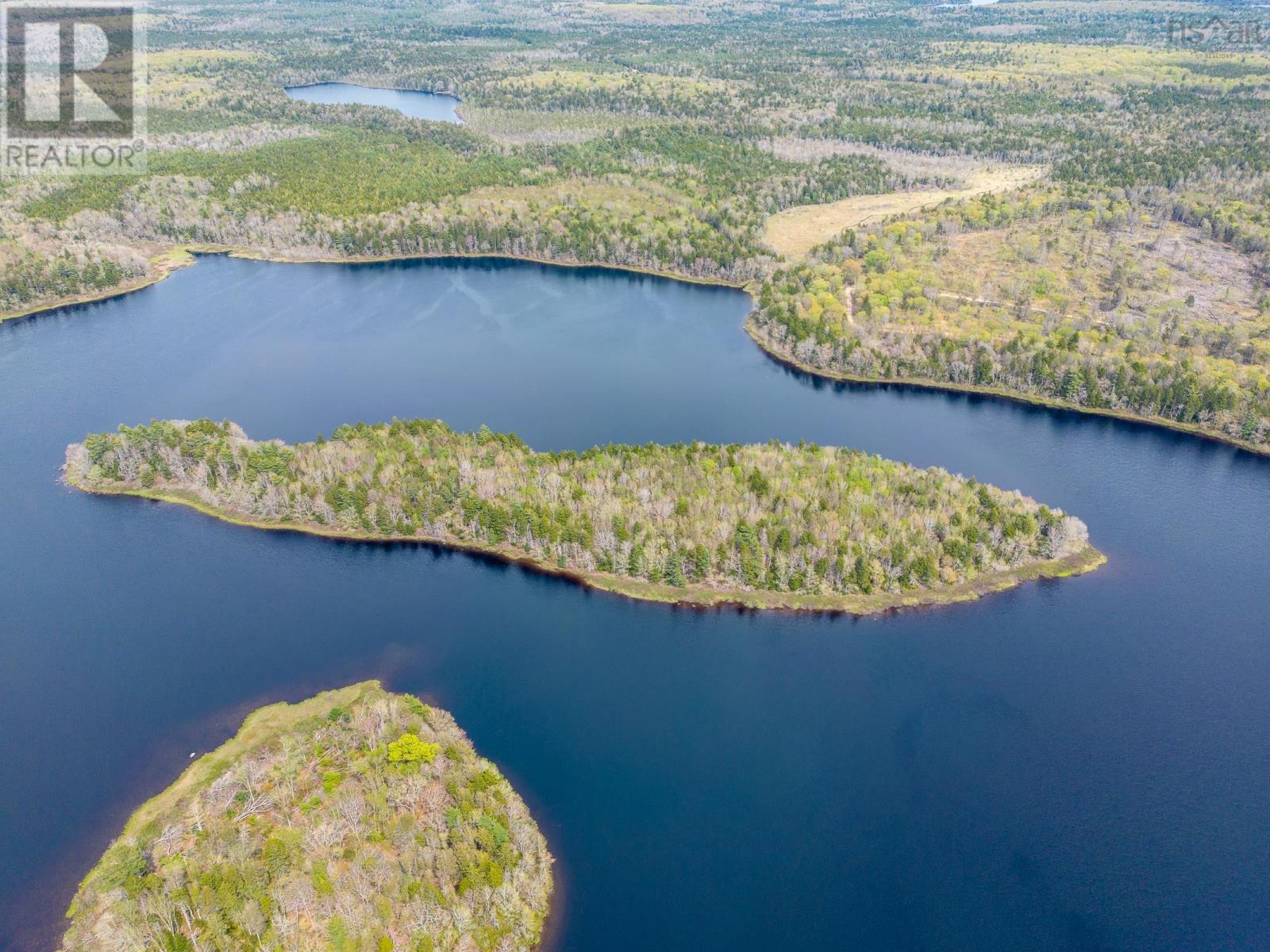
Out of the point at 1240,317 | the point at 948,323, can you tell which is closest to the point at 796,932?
the point at 948,323

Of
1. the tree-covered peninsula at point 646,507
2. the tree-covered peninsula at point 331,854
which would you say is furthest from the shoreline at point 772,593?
the tree-covered peninsula at point 331,854

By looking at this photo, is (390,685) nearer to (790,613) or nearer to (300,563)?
(300,563)

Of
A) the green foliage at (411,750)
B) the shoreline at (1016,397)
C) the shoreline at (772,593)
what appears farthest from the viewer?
the shoreline at (1016,397)

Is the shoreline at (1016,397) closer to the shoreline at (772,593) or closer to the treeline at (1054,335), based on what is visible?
the treeline at (1054,335)

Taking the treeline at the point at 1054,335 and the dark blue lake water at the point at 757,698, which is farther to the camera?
the treeline at the point at 1054,335

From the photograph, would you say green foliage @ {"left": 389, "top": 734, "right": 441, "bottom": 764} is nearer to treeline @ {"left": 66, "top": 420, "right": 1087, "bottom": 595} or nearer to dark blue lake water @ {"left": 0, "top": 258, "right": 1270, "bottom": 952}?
dark blue lake water @ {"left": 0, "top": 258, "right": 1270, "bottom": 952}

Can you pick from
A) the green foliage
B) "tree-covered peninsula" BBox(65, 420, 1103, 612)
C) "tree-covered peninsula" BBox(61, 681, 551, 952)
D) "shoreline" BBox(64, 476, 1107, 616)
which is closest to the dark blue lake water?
"shoreline" BBox(64, 476, 1107, 616)

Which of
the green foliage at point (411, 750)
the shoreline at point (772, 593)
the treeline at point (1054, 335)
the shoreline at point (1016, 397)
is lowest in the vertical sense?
the green foliage at point (411, 750)

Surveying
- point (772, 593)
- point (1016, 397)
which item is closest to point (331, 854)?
point (772, 593)
